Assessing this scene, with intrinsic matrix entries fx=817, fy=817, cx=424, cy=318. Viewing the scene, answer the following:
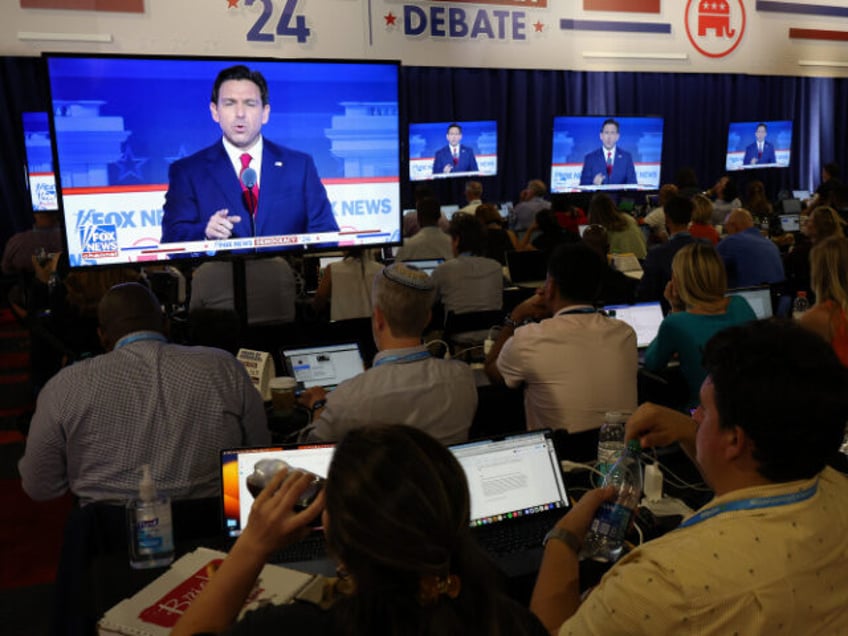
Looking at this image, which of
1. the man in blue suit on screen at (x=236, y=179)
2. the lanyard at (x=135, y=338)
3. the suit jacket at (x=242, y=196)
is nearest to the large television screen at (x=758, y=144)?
the suit jacket at (x=242, y=196)

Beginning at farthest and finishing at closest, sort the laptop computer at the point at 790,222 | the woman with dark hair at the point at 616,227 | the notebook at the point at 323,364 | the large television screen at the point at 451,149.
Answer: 1. the large television screen at the point at 451,149
2. the laptop computer at the point at 790,222
3. the woman with dark hair at the point at 616,227
4. the notebook at the point at 323,364

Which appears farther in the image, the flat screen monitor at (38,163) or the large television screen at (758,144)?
the large television screen at (758,144)

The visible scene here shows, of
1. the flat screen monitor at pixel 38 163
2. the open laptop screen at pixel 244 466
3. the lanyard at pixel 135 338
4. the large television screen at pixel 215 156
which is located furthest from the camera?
the flat screen monitor at pixel 38 163

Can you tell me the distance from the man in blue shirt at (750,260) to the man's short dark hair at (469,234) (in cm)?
170

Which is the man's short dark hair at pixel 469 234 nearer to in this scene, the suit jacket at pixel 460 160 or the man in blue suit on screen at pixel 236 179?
the man in blue suit on screen at pixel 236 179

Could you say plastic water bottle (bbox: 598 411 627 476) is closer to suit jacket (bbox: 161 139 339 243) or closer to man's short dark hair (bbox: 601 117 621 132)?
suit jacket (bbox: 161 139 339 243)

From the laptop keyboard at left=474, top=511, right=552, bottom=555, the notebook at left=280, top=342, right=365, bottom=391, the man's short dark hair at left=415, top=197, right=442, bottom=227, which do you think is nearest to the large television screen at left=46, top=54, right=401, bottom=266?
the notebook at left=280, top=342, right=365, bottom=391

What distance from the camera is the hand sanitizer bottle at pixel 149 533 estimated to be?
1.94 meters

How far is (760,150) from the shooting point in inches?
512

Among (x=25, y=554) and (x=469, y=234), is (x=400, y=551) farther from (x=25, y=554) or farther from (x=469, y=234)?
(x=469, y=234)

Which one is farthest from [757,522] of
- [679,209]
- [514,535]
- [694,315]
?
[679,209]

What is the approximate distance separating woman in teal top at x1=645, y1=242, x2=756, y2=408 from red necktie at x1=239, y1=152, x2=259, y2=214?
6.22 ft

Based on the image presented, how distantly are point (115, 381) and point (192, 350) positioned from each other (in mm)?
229

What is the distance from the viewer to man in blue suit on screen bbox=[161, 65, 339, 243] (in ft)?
10.1
